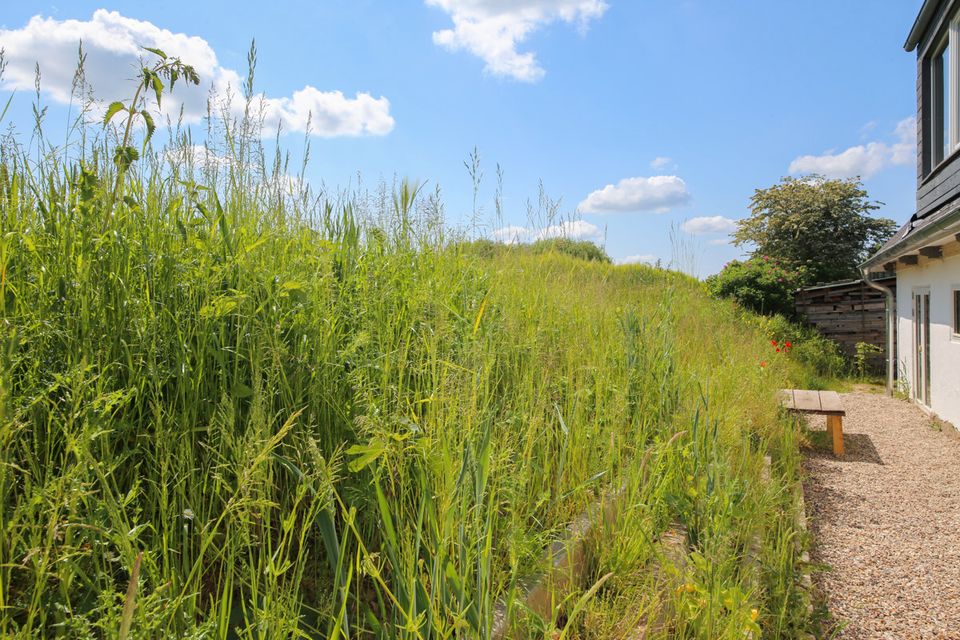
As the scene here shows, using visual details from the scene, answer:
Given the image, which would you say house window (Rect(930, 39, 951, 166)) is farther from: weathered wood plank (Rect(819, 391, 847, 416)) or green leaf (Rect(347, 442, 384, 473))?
green leaf (Rect(347, 442, 384, 473))

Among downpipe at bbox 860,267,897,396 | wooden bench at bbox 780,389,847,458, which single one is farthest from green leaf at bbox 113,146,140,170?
downpipe at bbox 860,267,897,396

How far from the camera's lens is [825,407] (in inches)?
234

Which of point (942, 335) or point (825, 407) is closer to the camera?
point (825, 407)

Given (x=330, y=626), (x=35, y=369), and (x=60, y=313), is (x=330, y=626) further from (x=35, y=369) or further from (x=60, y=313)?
(x=60, y=313)

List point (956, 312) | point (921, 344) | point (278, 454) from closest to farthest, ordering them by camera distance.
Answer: point (278, 454), point (956, 312), point (921, 344)

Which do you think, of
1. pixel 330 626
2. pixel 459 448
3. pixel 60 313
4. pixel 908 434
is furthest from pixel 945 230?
pixel 60 313

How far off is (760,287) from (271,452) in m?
15.5

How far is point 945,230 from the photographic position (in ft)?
17.5

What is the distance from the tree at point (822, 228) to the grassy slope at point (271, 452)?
22727 millimetres

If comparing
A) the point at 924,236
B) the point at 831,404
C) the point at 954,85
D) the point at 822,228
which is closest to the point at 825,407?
the point at 831,404

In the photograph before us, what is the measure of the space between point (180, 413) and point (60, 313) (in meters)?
0.40

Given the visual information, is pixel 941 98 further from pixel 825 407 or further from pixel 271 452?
pixel 271 452

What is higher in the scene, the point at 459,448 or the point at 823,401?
the point at 459,448

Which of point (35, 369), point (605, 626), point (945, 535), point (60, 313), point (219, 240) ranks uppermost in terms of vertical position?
point (219, 240)
